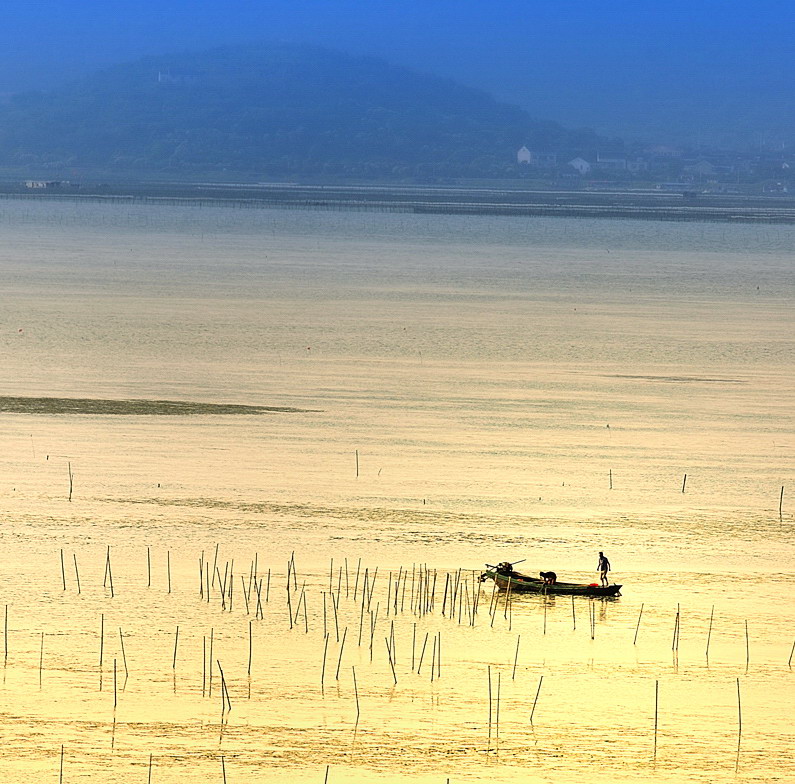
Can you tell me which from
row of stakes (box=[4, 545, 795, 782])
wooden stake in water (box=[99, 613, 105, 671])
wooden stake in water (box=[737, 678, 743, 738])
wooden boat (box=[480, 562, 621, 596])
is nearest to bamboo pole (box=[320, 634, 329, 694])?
row of stakes (box=[4, 545, 795, 782])

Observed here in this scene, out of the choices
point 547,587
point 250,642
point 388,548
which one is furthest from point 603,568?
point 250,642

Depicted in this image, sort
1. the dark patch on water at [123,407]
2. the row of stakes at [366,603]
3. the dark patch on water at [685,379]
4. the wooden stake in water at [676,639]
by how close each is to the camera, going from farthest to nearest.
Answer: the dark patch on water at [685,379]
the dark patch on water at [123,407]
the wooden stake in water at [676,639]
the row of stakes at [366,603]

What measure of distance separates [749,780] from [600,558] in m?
6.06

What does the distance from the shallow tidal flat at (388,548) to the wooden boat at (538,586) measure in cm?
19

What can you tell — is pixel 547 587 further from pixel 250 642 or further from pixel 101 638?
pixel 101 638

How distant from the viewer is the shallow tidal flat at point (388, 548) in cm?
1557

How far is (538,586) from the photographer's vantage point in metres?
20.0

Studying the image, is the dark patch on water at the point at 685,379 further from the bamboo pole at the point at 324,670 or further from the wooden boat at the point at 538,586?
the bamboo pole at the point at 324,670

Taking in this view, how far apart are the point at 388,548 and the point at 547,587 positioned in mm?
3062

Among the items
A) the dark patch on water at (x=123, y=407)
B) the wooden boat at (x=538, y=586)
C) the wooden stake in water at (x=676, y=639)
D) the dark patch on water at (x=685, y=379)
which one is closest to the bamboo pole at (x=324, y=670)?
the wooden boat at (x=538, y=586)

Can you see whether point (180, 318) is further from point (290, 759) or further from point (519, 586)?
point (290, 759)

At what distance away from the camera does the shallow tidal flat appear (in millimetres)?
15570

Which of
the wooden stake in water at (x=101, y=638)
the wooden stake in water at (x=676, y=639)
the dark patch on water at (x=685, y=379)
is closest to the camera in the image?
the wooden stake in water at (x=101, y=638)

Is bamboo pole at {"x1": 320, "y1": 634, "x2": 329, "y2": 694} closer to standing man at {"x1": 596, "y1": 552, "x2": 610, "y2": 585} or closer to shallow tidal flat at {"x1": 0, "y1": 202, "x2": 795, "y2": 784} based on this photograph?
shallow tidal flat at {"x1": 0, "y1": 202, "x2": 795, "y2": 784}
